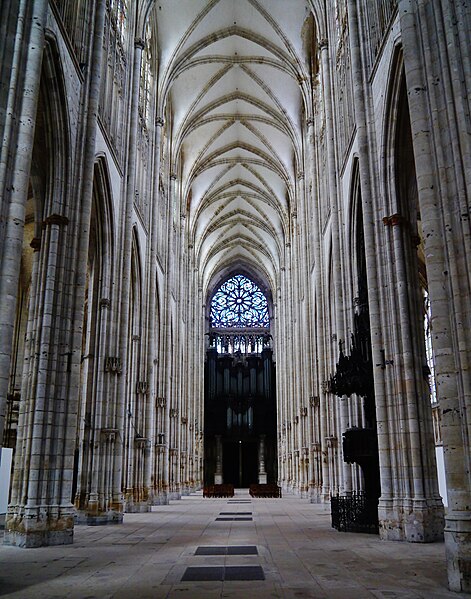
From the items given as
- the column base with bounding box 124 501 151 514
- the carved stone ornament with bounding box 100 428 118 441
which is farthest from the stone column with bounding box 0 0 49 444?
the column base with bounding box 124 501 151 514

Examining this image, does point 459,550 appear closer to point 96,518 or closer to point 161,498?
point 96,518

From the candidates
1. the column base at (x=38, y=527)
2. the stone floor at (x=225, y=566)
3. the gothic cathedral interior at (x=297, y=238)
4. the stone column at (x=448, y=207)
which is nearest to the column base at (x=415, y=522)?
the gothic cathedral interior at (x=297, y=238)

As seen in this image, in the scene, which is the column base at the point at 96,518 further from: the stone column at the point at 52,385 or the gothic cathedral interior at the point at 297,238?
the stone column at the point at 52,385

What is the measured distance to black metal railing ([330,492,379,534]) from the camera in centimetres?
1452

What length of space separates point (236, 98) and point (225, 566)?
31640 millimetres

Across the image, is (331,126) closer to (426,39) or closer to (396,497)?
(426,39)

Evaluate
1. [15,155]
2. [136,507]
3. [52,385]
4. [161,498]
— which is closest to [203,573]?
[52,385]

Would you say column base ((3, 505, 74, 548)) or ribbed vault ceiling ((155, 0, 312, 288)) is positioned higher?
ribbed vault ceiling ((155, 0, 312, 288))

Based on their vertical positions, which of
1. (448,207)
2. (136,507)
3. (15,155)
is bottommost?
(136,507)

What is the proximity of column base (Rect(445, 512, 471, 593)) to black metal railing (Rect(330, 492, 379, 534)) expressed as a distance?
6.63m

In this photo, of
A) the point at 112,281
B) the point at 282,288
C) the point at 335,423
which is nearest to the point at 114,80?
the point at 112,281

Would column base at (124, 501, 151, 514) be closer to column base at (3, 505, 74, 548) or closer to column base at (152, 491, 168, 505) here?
column base at (152, 491, 168, 505)

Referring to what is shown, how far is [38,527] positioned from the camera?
40.9 feet

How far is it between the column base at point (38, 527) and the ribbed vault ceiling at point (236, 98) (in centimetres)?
2202
